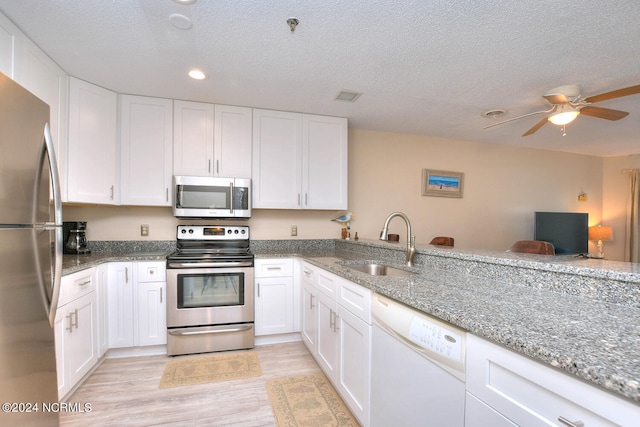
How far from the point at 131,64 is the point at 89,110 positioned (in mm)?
688

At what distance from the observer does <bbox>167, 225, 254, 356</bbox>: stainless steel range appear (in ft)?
8.45

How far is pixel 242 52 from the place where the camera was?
6.61 ft

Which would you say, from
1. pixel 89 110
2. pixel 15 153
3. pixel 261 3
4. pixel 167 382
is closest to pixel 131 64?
pixel 89 110

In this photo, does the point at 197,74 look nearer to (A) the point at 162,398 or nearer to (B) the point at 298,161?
(B) the point at 298,161

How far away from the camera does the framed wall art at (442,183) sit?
4121mm

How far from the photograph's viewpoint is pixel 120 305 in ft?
8.25

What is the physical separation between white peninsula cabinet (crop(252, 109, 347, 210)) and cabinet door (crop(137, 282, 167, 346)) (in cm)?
121

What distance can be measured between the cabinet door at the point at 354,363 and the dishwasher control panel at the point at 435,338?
16.7 inches

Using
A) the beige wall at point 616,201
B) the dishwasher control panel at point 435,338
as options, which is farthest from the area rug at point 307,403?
the beige wall at point 616,201

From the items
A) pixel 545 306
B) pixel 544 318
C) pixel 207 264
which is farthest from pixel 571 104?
pixel 207 264

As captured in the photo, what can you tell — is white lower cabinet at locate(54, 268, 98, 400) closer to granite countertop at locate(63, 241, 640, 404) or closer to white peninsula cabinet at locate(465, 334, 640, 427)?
granite countertop at locate(63, 241, 640, 404)

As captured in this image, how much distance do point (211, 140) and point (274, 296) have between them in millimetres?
1693

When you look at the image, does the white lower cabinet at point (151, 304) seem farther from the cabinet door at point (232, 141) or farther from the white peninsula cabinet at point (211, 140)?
the cabinet door at point (232, 141)

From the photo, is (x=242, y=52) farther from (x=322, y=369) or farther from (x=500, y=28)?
(x=322, y=369)
